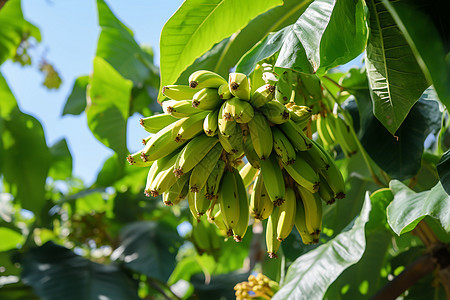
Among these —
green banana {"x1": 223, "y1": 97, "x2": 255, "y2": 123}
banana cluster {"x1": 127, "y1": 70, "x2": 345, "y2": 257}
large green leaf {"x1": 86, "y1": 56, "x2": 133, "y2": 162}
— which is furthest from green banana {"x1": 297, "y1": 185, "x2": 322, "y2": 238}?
large green leaf {"x1": 86, "y1": 56, "x2": 133, "y2": 162}

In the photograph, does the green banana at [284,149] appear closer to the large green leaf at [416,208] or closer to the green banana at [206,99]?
the green banana at [206,99]

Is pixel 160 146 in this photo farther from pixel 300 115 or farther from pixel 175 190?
pixel 300 115

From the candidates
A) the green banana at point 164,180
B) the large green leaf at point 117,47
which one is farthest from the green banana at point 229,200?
the large green leaf at point 117,47

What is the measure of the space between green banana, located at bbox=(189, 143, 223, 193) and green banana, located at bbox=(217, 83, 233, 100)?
106mm

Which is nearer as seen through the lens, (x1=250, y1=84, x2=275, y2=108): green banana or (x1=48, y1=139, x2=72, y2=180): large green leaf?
(x1=250, y1=84, x2=275, y2=108): green banana

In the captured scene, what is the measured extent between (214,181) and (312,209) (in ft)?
0.72

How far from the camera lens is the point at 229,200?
38.1 inches

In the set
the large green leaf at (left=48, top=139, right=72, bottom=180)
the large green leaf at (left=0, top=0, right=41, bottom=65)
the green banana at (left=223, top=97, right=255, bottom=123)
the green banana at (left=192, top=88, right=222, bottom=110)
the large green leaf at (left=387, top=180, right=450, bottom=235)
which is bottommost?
the large green leaf at (left=48, top=139, right=72, bottom=180)

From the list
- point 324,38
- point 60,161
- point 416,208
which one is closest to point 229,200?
point 324,38

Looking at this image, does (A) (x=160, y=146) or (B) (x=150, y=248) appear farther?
(B) (x=150, y=248)

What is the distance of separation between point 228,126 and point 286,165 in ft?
0.47

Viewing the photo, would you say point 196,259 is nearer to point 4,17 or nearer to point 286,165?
point 4,17

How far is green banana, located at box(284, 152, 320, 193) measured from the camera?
916 mm

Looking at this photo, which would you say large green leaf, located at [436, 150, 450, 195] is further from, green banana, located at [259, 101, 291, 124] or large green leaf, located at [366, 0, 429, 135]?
green banana, located at [259, 101, 291, 124]
